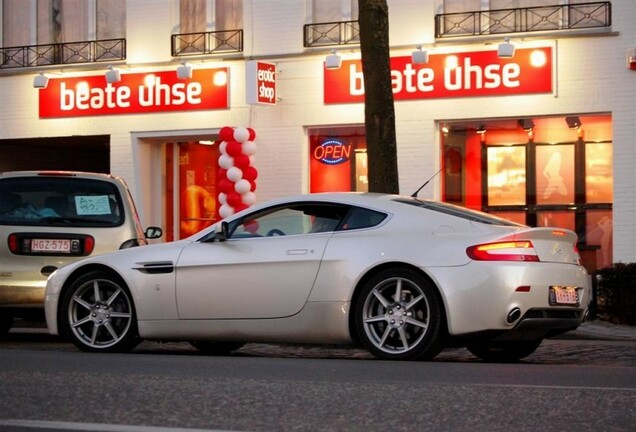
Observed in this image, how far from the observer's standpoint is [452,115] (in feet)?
69.8

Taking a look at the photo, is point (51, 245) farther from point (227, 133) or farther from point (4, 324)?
point (227, 133)

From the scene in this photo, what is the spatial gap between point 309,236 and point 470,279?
1.41m

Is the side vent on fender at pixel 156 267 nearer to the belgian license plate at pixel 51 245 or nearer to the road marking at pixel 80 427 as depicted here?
the belgian license plate at pixel 51 245

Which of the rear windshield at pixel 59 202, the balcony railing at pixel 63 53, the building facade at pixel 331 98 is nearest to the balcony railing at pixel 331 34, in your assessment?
the building facade at pixel 331 98

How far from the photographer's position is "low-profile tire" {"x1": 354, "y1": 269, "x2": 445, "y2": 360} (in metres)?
10.0

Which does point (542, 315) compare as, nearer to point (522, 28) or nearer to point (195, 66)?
point (522, 28)

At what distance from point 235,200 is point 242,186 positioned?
0.24 m

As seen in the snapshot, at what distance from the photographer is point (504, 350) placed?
440 inches

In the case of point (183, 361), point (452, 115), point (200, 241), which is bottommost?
point (183, 361)

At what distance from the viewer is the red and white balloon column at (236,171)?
70.4ft

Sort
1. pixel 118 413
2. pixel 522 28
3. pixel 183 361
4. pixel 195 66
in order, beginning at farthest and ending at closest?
pixel 195 66 → pixel 522 28 → pixel 183 361 → pixel 118 413

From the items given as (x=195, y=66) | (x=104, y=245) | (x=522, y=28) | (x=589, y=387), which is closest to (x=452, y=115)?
(x=522, y=28)

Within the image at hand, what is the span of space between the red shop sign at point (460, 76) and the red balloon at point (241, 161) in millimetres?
1711

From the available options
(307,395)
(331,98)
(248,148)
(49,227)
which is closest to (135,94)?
(248,148)
